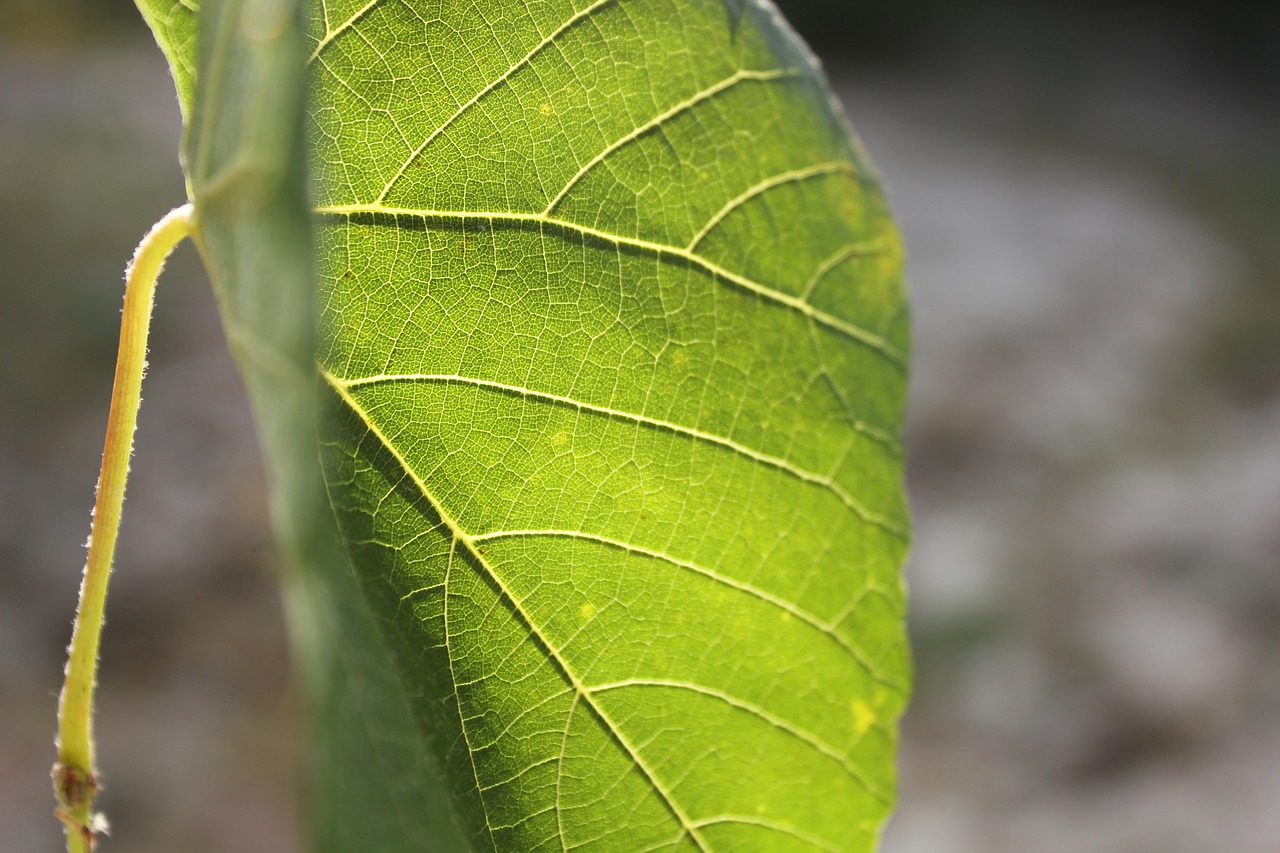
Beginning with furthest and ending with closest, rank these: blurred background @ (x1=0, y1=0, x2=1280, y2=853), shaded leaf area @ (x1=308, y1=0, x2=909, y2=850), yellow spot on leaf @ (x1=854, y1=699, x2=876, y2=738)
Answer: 1. blurred background @ (x1=0, y1=0, x2=1280, y2=853)
2. yellow spot on leaf @ (x1=854, y1=699, x2=876, y2=738)
3. shaded leaf area @ (x1=308, y1=0, x2=909, y2=850)

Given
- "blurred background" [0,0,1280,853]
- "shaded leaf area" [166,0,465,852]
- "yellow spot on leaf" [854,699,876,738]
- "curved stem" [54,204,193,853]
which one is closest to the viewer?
"shaded leaf area" [166,0,465,852]

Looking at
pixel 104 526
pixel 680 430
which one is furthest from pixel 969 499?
pixel 104 526

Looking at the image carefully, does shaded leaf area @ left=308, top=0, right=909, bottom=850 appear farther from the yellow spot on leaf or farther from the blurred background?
the blurred background

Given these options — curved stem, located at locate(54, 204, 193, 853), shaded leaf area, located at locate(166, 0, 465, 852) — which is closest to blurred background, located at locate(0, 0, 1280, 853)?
curved stem, located at locate(54, 204, 193, 853)

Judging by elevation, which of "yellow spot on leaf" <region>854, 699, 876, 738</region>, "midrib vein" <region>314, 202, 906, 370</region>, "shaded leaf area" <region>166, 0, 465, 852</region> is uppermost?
"midrib vein" <region>314, 202, 906, 370</region>

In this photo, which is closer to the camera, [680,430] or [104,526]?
[104,526]

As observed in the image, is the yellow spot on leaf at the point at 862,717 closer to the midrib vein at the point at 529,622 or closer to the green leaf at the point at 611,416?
the green leaf at the point at 611,416

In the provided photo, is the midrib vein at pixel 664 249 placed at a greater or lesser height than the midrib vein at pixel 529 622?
greater

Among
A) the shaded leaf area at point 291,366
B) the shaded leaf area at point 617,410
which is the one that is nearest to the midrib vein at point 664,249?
the shaded leaf area at point 617,410

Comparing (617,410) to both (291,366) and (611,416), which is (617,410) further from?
(291,366)
